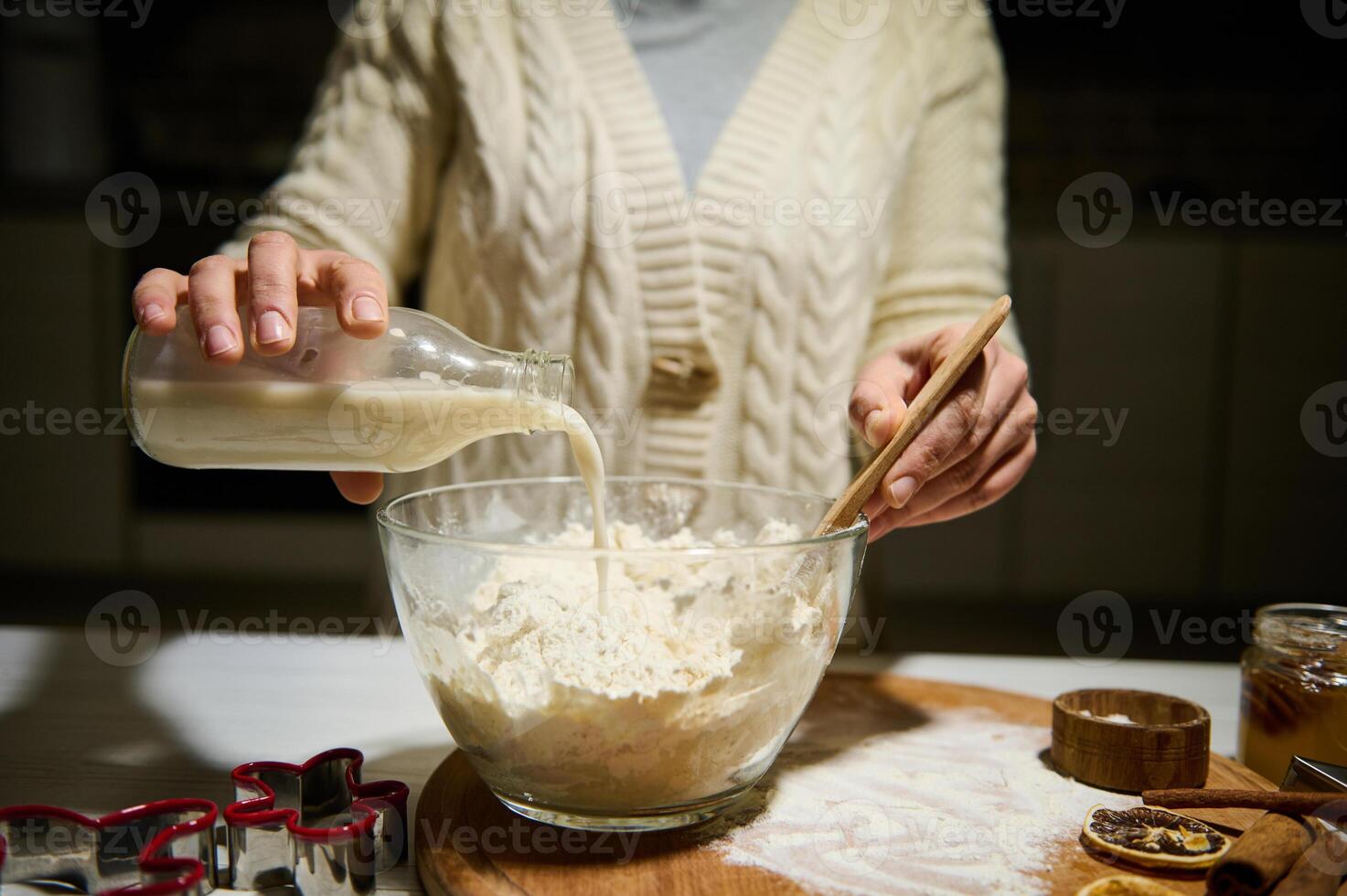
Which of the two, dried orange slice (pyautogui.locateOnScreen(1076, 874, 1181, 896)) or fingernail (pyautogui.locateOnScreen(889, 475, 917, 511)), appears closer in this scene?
dried orange slice (pyautogui.locateOnScreen(1076, 874, 1181, 896))

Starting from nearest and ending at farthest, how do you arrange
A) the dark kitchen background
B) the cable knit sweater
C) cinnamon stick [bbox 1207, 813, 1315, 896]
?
1. cinnamon stick [bbox 1207, 813, 1315, 896]
2. the cable knit sweater
3. the dark kitchen background

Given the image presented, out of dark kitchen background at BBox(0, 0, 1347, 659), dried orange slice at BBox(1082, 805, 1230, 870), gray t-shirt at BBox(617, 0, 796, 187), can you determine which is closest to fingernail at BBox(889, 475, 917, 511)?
dried orange slice at BBox(1082, 805, 1230, 870)

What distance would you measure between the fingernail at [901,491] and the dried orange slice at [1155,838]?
246 millimetres

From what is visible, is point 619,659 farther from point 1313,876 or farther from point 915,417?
point 1313,876

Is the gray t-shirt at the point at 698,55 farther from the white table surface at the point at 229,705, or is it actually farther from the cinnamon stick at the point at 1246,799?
the cinnamon stick at the point at 1246,799

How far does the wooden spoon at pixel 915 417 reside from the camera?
769mm

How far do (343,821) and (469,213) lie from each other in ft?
2.57

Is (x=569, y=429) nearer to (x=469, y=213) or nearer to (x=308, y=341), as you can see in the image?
(x=308, y=341)

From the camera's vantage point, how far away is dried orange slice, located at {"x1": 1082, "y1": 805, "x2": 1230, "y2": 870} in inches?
24.5

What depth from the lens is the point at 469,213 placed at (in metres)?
1.25

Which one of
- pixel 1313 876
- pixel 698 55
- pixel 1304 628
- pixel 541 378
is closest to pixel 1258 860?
pixel 1313 876

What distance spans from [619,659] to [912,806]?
10.0 inches

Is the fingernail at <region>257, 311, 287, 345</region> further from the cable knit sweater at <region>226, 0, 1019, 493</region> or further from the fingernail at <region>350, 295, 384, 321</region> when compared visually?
the cable knit sweater at <region>226, 0, 1019, 493</region>

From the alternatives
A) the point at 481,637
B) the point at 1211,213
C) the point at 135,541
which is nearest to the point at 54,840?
the point at 481,637
